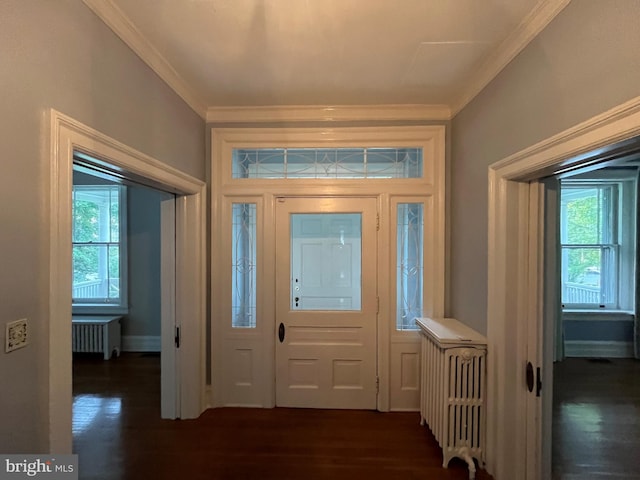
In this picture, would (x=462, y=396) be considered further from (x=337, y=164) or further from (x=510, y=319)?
(x=337, y=164)

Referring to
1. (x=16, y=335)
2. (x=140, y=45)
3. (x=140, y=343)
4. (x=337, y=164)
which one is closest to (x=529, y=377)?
(x=337, y=164)

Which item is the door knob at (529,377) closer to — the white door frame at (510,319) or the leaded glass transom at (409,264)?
the white door frame at (510,319)

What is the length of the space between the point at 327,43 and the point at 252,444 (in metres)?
2.78

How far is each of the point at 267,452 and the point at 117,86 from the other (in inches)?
98.7

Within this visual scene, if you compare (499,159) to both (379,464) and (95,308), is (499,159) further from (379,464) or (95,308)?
(95,308)

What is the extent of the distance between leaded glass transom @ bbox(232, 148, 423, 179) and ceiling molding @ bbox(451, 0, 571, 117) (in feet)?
2.11

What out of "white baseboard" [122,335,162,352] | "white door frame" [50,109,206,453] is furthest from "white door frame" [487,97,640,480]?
"white baseboard" [122,335,162,352]

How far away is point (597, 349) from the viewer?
407cm

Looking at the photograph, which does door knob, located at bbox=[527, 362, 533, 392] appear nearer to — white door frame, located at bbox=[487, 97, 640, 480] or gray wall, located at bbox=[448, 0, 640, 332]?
white door frame, located at bbox=[487, 97, 640, 480]

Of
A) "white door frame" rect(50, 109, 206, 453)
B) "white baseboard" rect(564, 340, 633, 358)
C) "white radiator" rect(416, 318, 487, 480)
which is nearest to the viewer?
"white door frame" rect(50, 109, 206, 453)

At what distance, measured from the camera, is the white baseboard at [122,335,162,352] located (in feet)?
13.8

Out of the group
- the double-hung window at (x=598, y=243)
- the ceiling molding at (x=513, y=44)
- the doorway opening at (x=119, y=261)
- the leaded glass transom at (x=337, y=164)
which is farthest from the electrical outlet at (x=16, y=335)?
the double-hung window at (x=598, y=243)

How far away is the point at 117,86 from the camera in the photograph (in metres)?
1.55

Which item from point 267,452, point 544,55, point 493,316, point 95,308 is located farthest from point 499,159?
point 95,308
